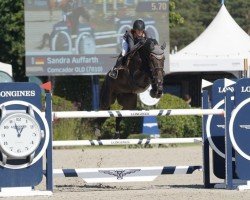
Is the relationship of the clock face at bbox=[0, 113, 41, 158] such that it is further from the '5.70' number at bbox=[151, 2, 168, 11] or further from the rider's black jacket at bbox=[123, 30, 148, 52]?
the '5.70' number at bbox=[151, 2, 168, 11]

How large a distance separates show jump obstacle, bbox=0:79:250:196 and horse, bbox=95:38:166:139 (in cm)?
148

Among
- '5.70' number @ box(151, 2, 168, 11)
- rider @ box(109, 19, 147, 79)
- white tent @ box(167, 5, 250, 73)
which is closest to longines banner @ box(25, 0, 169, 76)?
'5.70' number @ box(151, 2, 168, 11)

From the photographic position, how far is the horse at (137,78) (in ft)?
39.2

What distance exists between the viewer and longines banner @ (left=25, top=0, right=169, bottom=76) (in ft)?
81.8

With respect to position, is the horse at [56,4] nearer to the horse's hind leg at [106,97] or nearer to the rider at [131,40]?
the horse's hind leg at [106,97]

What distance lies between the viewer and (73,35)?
987 inches

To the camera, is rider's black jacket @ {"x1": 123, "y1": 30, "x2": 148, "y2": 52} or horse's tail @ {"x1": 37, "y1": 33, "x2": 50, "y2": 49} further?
horse's tail @ {"x1": 37, "y1": 33, "x2": 50, "y2": 49}

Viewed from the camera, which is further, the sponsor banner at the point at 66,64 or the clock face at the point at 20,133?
the sponsor banner at the point at 66,64

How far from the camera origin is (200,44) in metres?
28.8

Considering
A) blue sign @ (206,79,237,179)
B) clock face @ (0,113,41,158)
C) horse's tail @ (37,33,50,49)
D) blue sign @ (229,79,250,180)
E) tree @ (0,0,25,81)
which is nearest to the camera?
clock face @ (0,113,41,158)

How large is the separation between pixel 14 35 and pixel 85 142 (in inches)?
1094

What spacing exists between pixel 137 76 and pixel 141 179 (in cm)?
282

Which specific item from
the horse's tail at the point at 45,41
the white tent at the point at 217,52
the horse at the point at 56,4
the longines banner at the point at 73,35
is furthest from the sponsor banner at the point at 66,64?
the white tent at the point at 217,52

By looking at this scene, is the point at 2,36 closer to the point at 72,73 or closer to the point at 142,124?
the point at 72,73
